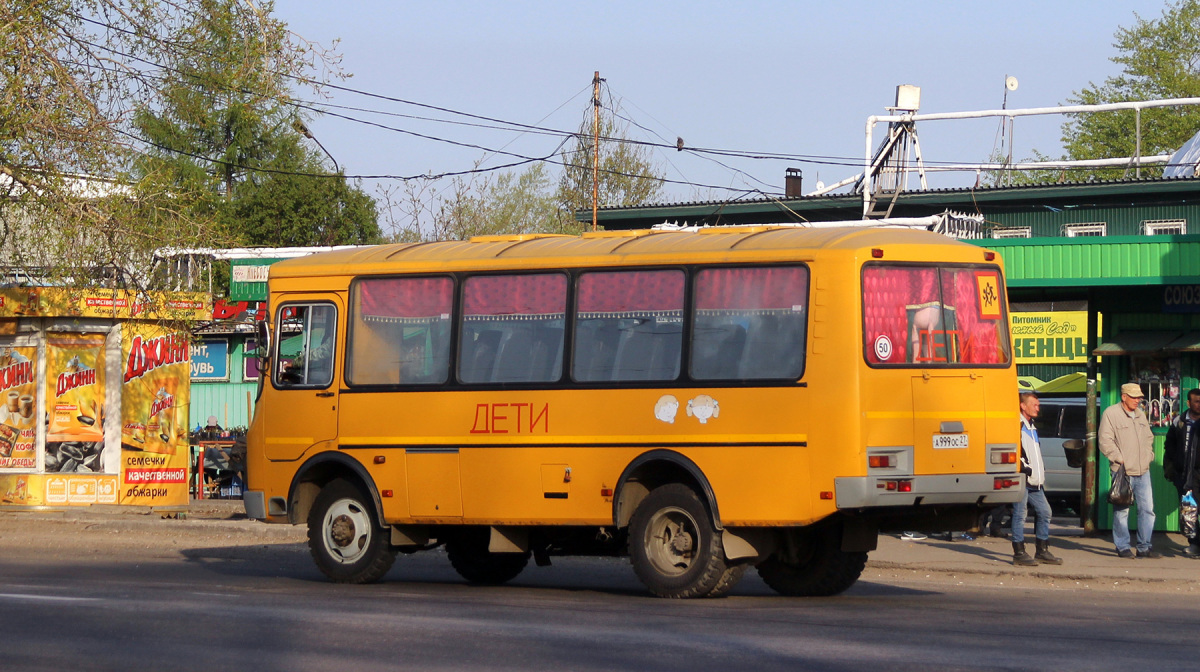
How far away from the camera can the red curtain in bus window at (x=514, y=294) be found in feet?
40.8

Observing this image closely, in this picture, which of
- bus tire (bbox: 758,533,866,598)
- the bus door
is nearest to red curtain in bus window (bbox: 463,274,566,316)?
the bus door

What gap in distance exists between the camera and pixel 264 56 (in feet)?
62.1

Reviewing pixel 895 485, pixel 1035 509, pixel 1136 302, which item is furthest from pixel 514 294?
pixel 1136 302

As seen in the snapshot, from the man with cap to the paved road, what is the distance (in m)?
2.74

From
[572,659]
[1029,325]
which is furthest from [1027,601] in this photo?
[1029,325]

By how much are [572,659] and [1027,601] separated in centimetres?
521

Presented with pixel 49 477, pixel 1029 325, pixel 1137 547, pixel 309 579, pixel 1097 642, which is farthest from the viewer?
pixel 1029 325

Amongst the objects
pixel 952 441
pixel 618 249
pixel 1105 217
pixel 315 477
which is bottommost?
pixel 315 477

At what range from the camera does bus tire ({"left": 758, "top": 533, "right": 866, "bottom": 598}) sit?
1226 cm

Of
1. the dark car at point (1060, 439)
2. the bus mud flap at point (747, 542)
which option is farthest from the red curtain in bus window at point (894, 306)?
the dark car at point (1060, 439)

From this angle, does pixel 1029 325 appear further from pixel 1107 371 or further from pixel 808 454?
pixel 808 454

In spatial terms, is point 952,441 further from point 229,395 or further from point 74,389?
point 229,395

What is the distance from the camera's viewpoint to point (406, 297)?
1323cm

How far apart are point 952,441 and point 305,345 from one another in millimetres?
6005
